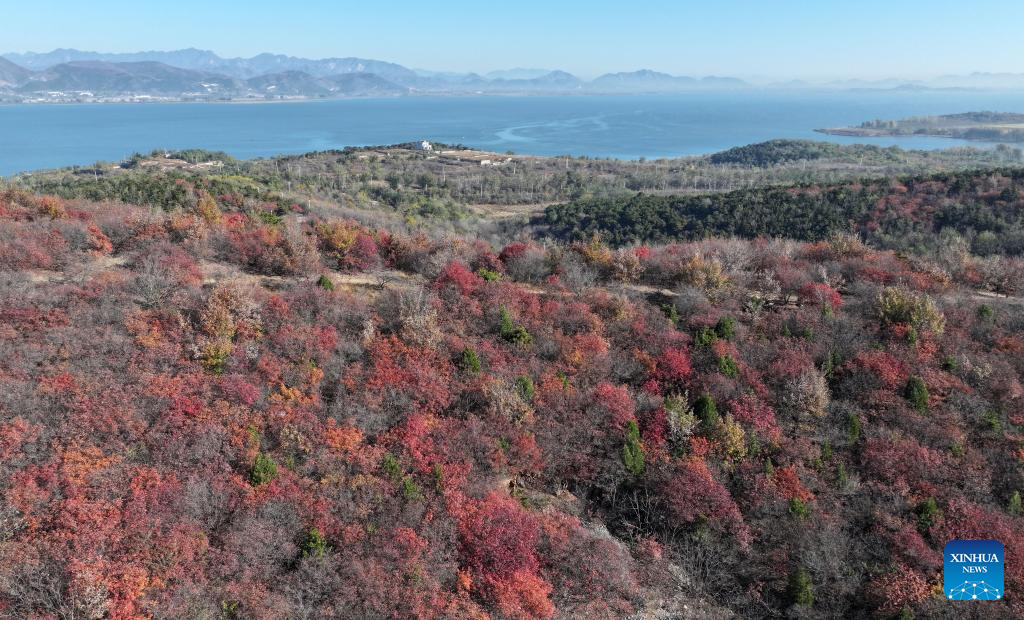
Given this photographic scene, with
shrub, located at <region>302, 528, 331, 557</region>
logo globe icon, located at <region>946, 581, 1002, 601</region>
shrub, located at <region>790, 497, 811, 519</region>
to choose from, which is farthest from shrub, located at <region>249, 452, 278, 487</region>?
logo globe icon, located at <region>946, 581, 1002, 601</region>

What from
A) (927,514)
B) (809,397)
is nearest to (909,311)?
(809,397)

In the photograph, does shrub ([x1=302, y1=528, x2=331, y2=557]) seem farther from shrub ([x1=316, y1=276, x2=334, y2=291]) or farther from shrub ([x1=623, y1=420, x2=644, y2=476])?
shrub ([x1=316, y1=276, x2=334, y2=291])

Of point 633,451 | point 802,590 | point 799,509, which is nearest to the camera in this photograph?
point 802,590

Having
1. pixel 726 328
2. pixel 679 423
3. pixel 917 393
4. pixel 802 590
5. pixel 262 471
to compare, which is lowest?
pixel 802 590

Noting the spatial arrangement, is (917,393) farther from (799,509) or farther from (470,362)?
(470,362)

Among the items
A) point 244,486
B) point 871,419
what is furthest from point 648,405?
point 244,486

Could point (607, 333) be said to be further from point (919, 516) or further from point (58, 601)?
point (58, 601)

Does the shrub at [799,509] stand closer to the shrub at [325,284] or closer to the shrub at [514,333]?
the shrub at [514,333]
